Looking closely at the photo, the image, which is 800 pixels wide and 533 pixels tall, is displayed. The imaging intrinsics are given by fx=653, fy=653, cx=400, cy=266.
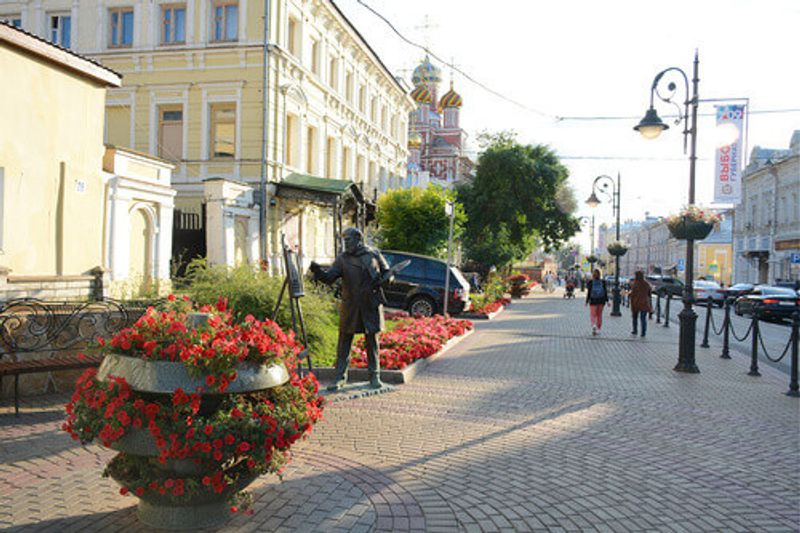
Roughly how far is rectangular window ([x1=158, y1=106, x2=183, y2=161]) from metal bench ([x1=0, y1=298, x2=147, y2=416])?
58.3 feet

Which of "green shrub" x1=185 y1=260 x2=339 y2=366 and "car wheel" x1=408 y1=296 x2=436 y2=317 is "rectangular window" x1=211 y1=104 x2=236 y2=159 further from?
"green shrub" x1=185 y1=260 x2=339 y2=366

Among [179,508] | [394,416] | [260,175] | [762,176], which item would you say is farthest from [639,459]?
[762,176]

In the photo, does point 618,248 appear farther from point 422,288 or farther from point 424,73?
point 424,73

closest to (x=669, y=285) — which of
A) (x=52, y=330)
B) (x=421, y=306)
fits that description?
(x=421, y=306)

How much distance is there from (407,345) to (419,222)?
1765 centimetres

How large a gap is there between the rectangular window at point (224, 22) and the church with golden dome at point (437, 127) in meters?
51.2

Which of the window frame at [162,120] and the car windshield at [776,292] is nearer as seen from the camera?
the window frame at [162,120]

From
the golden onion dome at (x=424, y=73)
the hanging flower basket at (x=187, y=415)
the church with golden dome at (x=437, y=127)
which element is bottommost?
the hanging flower basket at (x=187, y=415)

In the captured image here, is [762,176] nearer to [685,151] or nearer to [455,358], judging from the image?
[685,151]

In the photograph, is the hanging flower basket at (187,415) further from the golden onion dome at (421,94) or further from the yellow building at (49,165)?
the golden onion dome at (421,94)

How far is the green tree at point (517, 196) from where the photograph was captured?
40.3 m

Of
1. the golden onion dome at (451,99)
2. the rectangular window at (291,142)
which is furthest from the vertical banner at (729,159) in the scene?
the golden onion dome at (451,99)

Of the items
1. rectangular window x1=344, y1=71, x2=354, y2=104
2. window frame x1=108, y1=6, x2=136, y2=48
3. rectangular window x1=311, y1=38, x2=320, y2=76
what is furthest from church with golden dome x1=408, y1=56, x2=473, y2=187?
window frame x1=108, y1=6, x2=136, y2=48

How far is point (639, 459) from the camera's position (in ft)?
18.2
